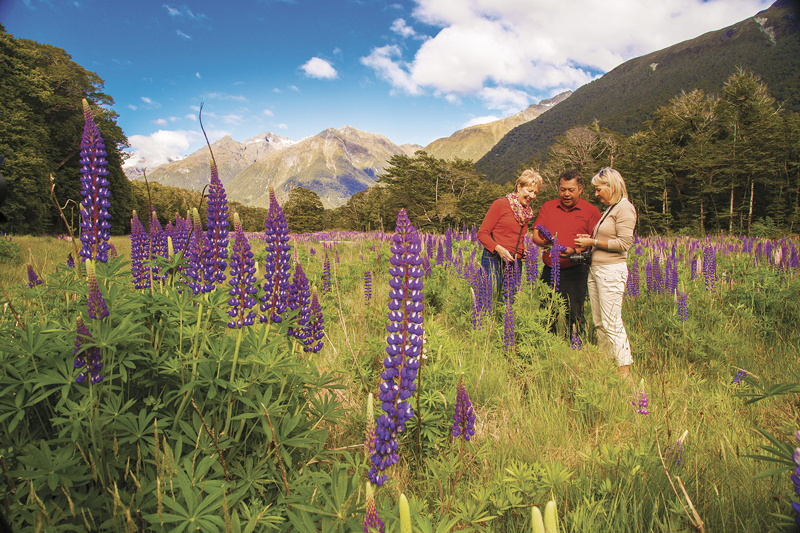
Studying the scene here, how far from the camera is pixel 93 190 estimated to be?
7.93 feet

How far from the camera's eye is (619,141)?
47469mm

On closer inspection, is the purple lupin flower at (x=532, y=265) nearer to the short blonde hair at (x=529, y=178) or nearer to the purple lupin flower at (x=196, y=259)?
the short blonde hair at (x=529, y=178)

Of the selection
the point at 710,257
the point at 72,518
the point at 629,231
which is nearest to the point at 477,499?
the point at 72,518

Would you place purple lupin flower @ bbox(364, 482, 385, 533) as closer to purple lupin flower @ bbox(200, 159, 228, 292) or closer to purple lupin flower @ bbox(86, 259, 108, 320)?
purple lupin flower @ bbox(86, 259, 108, 320)

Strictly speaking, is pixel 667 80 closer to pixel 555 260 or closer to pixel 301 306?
pixel 555 260

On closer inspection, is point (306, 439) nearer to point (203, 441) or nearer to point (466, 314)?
point (203, 441)

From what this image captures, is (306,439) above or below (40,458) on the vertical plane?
below

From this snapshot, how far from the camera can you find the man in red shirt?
15.7 feet

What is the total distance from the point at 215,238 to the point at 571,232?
183 inches

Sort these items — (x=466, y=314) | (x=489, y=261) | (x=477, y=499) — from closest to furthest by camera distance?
(x=477, y=499)
(x=466, y=314)
(x=489, y=261)

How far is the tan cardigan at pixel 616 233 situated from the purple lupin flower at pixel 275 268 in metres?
3.91

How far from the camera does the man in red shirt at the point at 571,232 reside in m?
4.78

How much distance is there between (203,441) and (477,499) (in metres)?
1.50

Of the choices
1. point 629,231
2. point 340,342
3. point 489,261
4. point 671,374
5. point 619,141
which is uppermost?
point 619,141
